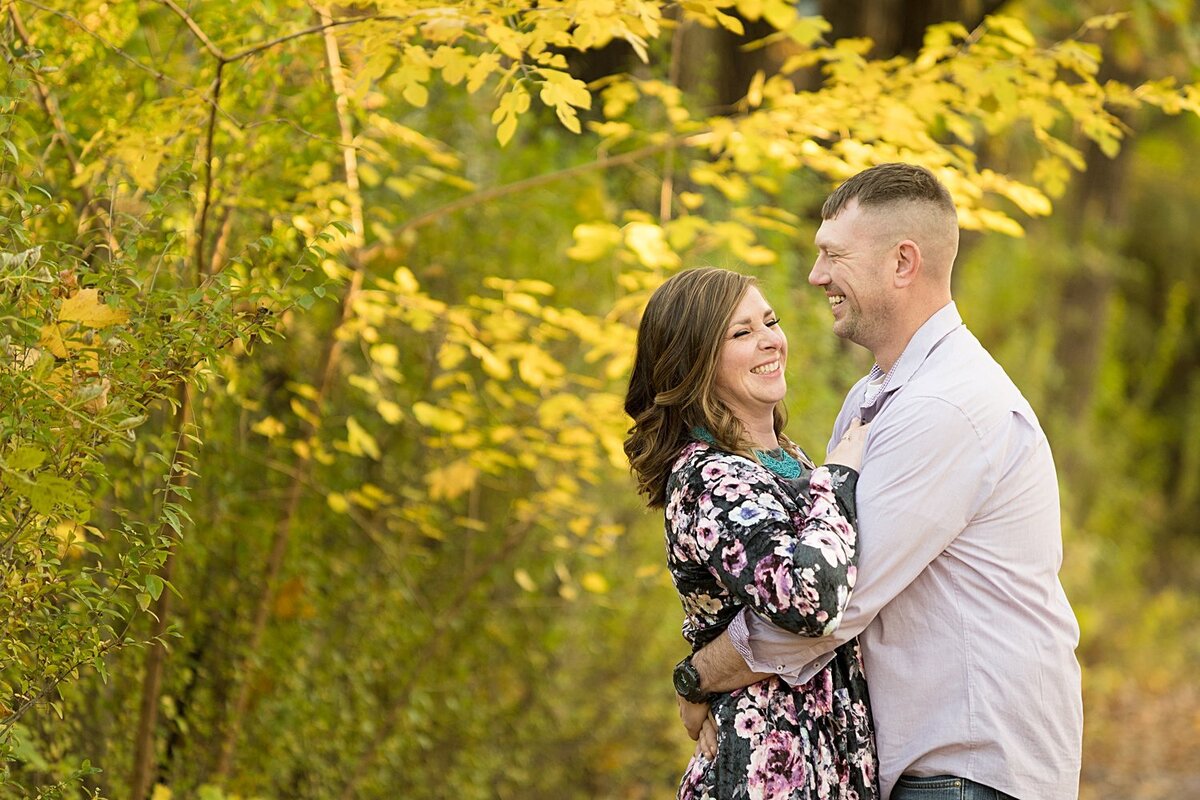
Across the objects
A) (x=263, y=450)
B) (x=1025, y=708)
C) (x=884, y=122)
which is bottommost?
(x=263, y=450)

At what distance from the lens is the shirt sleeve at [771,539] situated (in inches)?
83.9

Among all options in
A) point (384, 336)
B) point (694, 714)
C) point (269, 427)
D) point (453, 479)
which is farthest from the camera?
point (384, 336)

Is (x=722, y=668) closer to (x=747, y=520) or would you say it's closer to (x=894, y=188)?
(x=747, y=520)

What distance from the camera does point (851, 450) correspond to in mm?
2400

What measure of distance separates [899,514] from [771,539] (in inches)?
9.5

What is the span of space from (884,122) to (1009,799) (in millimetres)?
2007

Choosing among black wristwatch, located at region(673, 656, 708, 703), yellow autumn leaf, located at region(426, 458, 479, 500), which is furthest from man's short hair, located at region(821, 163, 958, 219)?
yellow autumn leaf, located at region(426, 458, 479, 500)

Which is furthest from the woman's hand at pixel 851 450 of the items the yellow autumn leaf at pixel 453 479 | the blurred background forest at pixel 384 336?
the yellow autumn leaf at pixel 453 479

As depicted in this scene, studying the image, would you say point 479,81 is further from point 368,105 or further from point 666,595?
point 666,595

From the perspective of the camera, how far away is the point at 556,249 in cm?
524

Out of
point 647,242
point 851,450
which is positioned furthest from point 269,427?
point 851,450

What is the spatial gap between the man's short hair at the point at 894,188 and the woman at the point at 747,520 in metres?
0.27

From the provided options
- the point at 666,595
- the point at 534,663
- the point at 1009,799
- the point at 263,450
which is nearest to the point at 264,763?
the point at 263,450

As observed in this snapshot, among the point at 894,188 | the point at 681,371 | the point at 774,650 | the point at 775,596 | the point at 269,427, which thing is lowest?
the point at 269,427
